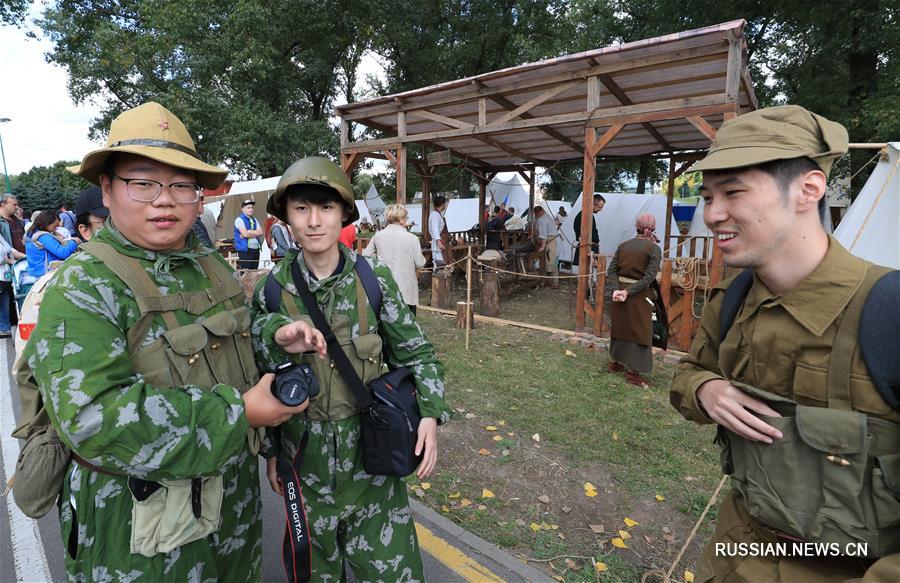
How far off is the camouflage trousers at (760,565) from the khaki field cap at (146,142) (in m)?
1.92

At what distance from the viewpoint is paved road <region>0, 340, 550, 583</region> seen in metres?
2.56

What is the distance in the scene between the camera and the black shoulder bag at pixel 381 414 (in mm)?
1720

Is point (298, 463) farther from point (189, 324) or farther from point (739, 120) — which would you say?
point (739, 120)

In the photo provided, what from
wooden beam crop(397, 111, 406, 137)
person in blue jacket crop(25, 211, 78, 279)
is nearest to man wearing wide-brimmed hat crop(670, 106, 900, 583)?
person in blue jacket crop(25, 211, 78, 279)

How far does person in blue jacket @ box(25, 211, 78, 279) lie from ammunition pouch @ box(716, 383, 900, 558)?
7.84m

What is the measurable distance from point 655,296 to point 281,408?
17.2 feet

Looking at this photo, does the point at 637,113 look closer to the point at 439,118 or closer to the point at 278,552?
the point at 439,118

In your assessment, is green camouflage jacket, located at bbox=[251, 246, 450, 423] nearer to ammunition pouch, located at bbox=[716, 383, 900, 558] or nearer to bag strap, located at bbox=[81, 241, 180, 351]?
bag strap, located at bbox=[81, 241, 180, 351]

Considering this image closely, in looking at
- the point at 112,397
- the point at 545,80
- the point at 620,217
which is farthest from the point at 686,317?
the point at 620,217

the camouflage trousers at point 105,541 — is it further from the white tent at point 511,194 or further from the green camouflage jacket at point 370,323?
the white tent at point 511,194

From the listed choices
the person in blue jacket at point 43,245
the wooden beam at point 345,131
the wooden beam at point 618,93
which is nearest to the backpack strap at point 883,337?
the wooden beam at point 618,93

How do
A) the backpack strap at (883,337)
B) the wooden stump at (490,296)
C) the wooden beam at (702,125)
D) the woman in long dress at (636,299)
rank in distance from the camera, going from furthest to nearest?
the wooden stump at (490,296) → the wooden beam at (702,125) → the woman in long dress at (636,299) → the backpack strap at (883,337)

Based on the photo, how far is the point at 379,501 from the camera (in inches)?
72.0

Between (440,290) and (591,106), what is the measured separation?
14.3 ft
